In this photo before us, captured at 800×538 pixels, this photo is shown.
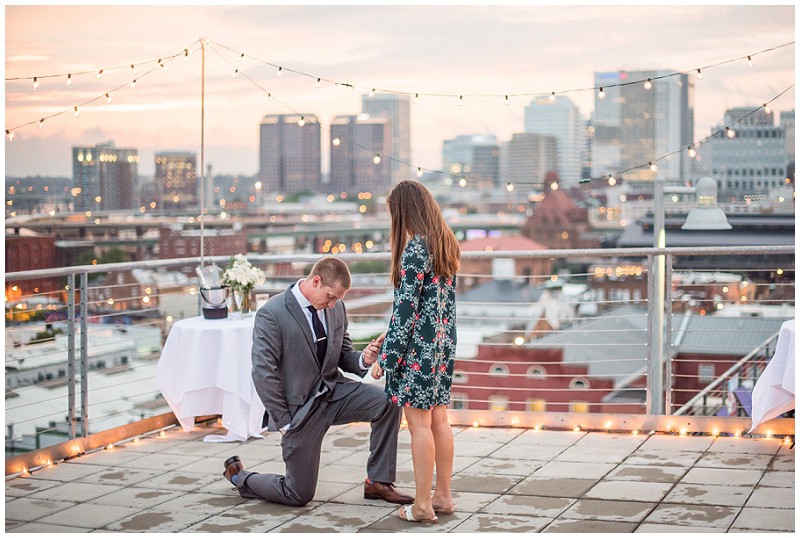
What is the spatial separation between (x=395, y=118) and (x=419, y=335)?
53.9 ft

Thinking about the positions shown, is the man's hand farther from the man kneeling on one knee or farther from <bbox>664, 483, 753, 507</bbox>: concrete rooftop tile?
<bbox>664, 483, 753, 507</bbox>: concrete rooftop tile

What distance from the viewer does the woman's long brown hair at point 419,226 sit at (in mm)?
3777

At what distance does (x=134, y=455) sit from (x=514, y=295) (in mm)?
31136

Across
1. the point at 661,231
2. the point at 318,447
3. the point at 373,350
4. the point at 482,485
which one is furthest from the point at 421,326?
the point at 661,231

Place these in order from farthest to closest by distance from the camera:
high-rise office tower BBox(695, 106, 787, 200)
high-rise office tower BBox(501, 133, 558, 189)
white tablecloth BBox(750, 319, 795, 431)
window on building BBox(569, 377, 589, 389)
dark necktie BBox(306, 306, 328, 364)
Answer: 1. high-rise office tower BBox(501, 133, 558, 189)
2. window on building BBox(569, 377, 589, 389)
3. high-rise office tower BBox(695, 106, 787, 200)
4. white tablecloth BBox(750, 319, 795, 431)
5. dark necktie BBox(306, 306, 328, 364)

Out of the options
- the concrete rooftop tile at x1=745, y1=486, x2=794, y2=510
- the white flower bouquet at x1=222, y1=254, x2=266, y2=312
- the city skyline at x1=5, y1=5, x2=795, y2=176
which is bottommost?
the concrete rooftop tile at x1=745, y1=486, x2=794, y2=510

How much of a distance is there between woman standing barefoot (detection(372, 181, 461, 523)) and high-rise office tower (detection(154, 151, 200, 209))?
33.4 ft

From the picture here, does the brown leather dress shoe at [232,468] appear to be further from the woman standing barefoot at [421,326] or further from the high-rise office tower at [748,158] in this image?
the high-rise office tower at [748,158]

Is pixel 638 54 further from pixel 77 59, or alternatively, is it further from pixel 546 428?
pixel 546 428

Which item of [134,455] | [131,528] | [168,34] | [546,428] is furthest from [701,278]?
[131,528]

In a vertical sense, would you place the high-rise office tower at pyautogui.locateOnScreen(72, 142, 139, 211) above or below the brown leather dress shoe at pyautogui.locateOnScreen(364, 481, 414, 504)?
Result: above

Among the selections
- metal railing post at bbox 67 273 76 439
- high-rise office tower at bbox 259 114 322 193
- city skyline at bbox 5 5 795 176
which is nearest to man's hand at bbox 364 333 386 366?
metal railing post at bbox 67 273 76 439

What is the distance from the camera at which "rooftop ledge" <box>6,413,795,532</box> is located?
396cm

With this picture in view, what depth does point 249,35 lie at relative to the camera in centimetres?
2342
